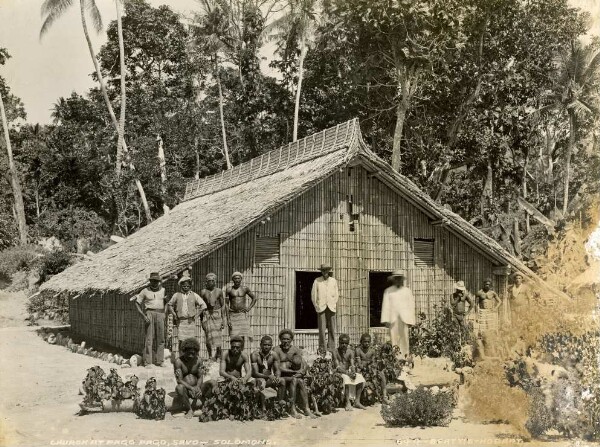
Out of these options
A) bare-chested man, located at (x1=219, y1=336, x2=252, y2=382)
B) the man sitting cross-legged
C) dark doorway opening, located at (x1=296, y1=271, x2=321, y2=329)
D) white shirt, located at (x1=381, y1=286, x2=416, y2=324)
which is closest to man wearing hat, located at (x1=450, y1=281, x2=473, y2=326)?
white shirt, located at (x1=381, y1=286, x2=416, y2=324)

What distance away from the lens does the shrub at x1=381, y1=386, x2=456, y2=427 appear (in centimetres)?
829

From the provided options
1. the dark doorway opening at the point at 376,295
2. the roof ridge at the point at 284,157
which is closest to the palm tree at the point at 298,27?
the roof ridge at the point at 284,157

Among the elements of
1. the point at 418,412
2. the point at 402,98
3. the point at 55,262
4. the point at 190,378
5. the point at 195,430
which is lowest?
the point at 195,430

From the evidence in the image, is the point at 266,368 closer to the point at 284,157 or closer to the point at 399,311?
the point at 399,311

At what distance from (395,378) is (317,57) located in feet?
70.2

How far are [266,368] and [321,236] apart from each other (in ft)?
17.0

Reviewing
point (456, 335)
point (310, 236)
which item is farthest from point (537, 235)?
point (310, 236)

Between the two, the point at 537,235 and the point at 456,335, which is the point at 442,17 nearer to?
the point at 537,235

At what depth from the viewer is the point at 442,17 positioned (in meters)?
20.5

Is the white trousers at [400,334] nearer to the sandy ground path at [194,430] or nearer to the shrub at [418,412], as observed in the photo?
the sandy ground path at [194,430]

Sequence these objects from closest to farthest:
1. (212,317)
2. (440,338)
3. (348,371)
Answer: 1. (348,371)
2. (212,317)
3. (440,338)

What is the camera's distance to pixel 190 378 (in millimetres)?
8984

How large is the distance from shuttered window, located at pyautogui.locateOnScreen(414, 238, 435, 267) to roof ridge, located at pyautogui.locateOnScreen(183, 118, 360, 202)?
8.54 ft

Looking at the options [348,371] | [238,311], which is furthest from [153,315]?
[348,371]
